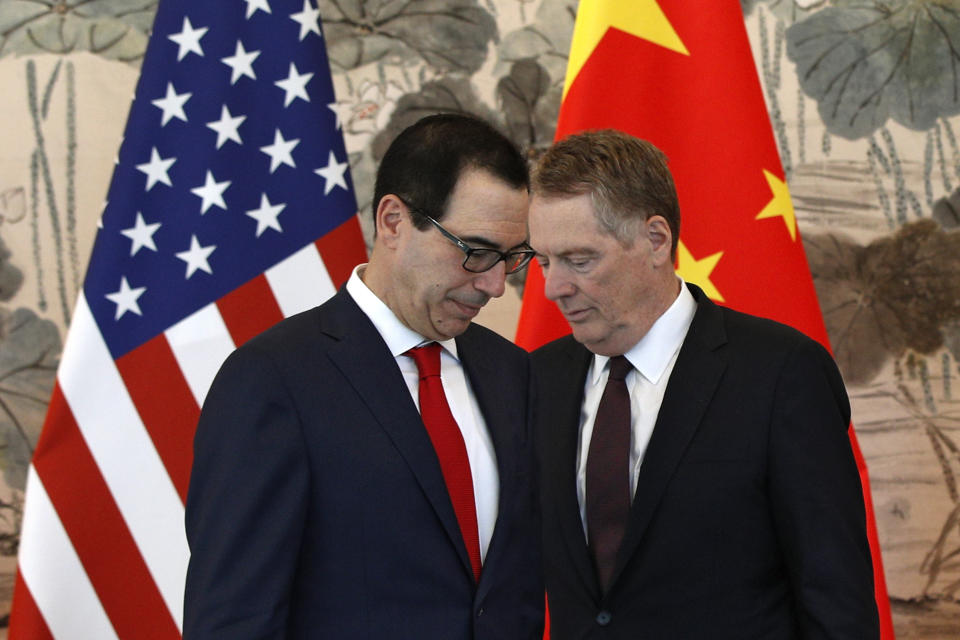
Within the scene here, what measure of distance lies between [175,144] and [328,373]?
113 cm

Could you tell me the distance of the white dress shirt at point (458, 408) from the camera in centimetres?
144

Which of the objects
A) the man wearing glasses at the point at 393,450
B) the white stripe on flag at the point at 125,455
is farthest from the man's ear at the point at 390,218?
the white stripe on flag at the point at 125,455

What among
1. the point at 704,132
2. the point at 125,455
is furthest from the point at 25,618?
the point at 704,132

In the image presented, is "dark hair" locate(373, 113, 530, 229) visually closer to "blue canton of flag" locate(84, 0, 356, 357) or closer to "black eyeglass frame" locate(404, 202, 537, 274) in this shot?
"black eyeglass frame" locate(404, 202, 537, 274)

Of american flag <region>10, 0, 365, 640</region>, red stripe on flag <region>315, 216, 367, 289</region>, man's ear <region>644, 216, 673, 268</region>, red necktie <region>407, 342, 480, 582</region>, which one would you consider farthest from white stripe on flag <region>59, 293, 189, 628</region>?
man's ear <region>644, 216, 673, 268</region>

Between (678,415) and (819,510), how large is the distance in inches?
10.0

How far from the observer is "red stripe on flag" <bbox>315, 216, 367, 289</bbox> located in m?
2.29

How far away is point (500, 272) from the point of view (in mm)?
1464

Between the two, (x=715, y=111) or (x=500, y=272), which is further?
(x=715, y=111)

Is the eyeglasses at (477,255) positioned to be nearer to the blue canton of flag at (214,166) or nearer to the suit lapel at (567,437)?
the suit lapel at (567,437)

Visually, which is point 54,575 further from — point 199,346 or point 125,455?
point 199,346

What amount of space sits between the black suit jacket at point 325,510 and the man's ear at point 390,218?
0.46 ft

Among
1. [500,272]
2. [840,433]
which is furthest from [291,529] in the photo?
[840,433]

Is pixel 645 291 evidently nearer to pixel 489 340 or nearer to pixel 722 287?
pixel 489 340
